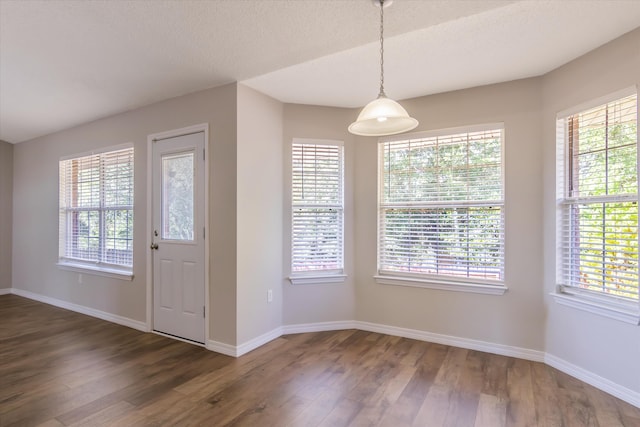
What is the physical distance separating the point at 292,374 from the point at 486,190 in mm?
2370

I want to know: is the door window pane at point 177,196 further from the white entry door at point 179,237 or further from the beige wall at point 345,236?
the beige wall at point 345,236

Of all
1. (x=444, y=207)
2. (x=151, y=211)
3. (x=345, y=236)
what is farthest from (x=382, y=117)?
(x=151, y=211)

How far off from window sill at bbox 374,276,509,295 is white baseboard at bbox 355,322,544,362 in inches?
18.3

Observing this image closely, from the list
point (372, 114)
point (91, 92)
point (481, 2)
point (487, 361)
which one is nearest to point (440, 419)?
point (487, 361)

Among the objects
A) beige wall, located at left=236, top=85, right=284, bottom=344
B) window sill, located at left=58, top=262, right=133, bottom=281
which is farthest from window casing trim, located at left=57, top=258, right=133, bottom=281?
beige wall, located at left=236, top=85, right=284, bottom=344

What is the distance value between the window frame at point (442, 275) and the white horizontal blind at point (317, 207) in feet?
1.42

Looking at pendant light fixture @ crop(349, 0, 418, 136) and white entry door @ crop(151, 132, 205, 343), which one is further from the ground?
pendant light fixture @ crop(349, 0, 418, 136)

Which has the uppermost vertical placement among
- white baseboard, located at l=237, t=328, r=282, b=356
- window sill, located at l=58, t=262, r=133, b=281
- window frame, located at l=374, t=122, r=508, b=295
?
window frame, located at l=374, t=122, r=508, b=295

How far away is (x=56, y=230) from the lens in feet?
15.6

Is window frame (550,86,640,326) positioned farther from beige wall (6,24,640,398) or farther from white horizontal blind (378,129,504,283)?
white horizontal blind (378,129,504,283)

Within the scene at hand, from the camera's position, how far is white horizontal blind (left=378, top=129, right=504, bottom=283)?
10.0ft

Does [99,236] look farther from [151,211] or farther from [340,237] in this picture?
[340,237]

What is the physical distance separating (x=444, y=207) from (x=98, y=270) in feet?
13.8

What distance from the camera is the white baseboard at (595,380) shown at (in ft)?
7.30
